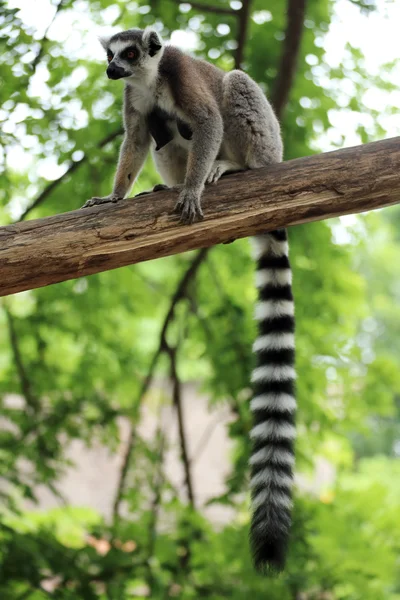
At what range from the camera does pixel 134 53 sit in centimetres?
430

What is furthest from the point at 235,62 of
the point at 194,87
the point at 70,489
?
the point at 70,489

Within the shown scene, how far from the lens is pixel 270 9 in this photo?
611 centimetres

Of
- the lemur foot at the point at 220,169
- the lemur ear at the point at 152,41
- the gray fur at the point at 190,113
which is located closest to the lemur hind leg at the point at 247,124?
the gray fur at the point at 190,113

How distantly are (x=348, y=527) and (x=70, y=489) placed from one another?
10082mm

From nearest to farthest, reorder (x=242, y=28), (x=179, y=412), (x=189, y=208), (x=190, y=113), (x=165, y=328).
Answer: (x=189, y=208) → (x=190, y=113) → (x=242, y=28) → (x=165, y=328) → (x=179, y=412)

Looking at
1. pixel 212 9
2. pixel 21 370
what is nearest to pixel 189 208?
pixel 212 9

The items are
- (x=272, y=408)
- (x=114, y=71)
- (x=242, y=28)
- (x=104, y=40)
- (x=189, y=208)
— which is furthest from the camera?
(x=242, y=28)

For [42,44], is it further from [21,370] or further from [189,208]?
[21,370]

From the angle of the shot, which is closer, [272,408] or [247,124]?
[272,408]

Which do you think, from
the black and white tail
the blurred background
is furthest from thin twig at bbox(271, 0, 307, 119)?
the black and white tail

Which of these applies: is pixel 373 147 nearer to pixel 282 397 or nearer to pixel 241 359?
pixel 282 397

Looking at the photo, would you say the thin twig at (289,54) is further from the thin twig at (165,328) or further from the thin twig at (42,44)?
the thin twig at (42,44)

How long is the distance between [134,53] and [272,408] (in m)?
2.40

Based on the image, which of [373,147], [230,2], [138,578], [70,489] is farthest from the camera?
[70,489]
